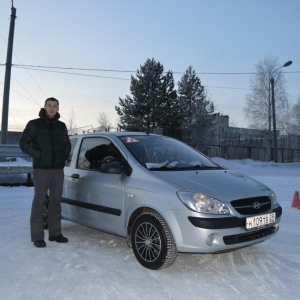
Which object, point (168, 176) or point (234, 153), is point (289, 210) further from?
point (234, 153)

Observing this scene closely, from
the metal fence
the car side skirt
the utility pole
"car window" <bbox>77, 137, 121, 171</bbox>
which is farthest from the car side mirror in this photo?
the metal fence

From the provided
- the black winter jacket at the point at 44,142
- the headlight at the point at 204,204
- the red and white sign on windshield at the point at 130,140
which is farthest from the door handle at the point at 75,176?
the headlight at the point at 204,204

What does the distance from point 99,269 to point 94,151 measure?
1755 mm

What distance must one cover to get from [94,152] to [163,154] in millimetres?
1009

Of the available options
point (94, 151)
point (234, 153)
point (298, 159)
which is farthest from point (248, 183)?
point (298, 159)

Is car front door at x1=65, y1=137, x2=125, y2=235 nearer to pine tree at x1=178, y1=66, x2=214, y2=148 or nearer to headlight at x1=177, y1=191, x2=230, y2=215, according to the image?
headlight at x1=177, y1=191, x2=230, y2=215

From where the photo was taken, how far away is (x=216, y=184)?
4160 millimetres

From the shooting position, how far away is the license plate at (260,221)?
398 centimetres

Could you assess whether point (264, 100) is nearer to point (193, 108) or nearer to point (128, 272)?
point (193, 108)

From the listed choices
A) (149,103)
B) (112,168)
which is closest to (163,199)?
(112,168)

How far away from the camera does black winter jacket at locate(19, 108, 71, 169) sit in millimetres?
4926

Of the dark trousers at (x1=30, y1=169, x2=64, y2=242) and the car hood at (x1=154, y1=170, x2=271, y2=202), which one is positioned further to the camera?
the dark trousers at (x1=30, y1=169, x2=64, y2=242)

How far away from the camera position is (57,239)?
17.3 ft

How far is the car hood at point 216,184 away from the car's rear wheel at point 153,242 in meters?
0.46
